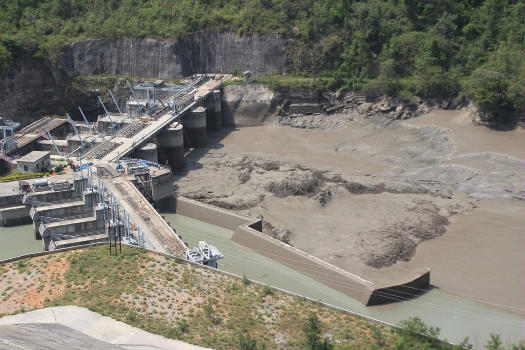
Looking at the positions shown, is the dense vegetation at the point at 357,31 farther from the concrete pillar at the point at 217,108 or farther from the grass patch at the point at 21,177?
the grass patch at the point at 21,177

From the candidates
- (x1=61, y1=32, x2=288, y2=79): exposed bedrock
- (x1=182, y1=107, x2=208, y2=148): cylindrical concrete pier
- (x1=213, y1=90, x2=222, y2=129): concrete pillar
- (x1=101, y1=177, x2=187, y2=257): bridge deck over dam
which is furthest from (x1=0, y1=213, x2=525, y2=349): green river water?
(x1=61, y1=32, x2=288, y2=79): exposed bedrock

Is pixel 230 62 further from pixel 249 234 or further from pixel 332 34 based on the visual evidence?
pixel 249 234

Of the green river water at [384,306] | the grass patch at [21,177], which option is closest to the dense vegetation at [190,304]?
the green river water at [384,306]

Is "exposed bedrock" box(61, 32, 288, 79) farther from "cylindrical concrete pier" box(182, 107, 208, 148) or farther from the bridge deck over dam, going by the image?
the bridge deck over dam

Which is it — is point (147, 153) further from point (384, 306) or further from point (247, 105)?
point (384, 306)

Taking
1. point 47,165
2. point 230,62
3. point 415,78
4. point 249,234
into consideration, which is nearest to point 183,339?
point 249,234

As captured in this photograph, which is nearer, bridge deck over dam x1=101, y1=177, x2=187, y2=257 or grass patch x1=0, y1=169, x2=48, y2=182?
bridge deck over dam x1=101, y1=177, x2=187, y2=257
